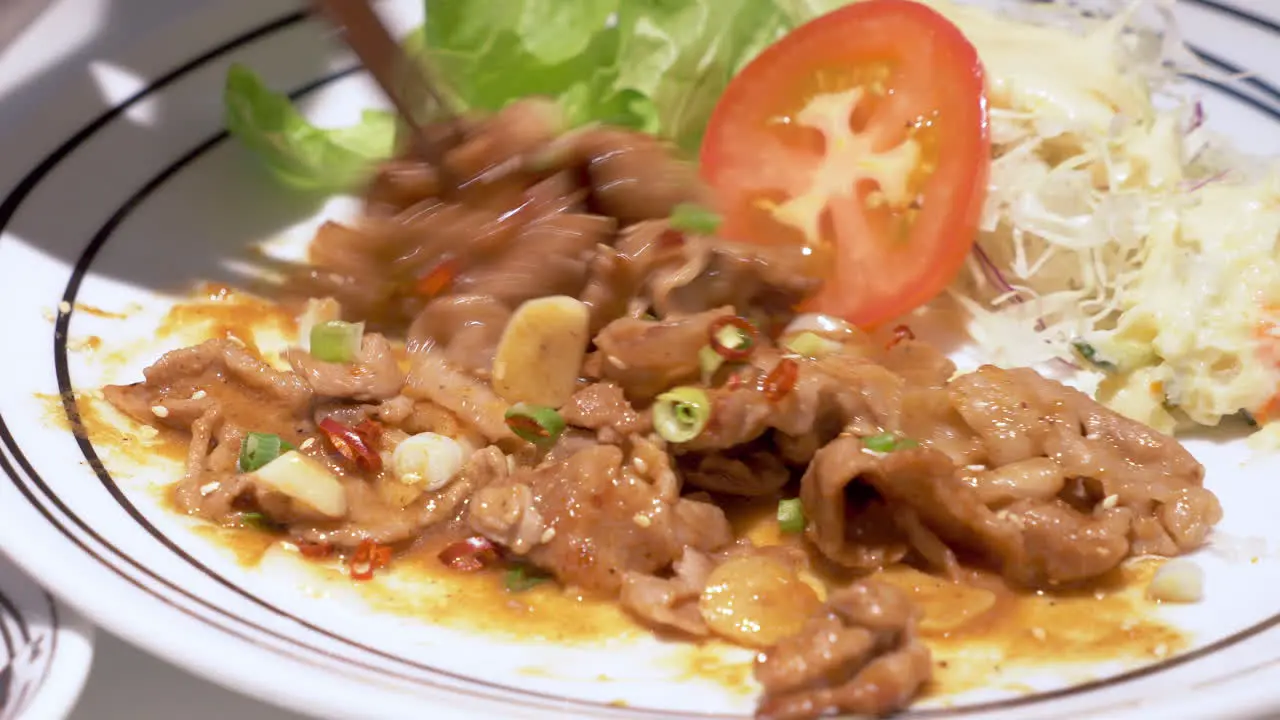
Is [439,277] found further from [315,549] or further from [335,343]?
[315,549]

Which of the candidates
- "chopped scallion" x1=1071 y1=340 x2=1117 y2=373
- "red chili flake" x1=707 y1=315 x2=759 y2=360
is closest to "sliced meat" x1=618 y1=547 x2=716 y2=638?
"red chili flake" x1=707 y1=315 x2=759 y2=360

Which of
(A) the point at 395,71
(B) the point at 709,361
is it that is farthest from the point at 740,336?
(A) the point at 395,71

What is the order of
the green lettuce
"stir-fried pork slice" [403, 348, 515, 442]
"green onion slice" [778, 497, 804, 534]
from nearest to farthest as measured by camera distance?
"green onion slice" [778, 497, 804, 534] → "stir-fried pork slice" [403, 348, 515, 442] → the green lettuce

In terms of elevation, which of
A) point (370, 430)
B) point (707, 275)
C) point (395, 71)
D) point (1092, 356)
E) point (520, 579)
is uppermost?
point (395, 71)

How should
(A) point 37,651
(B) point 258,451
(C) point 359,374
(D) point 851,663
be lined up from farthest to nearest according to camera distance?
(C) point 359,374 → (B) point 258,451 → (A) point 37,651 → (D) point 851,663

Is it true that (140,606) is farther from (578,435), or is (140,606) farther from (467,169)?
(467,169)

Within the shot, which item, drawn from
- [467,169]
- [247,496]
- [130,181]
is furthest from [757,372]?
[130,181]

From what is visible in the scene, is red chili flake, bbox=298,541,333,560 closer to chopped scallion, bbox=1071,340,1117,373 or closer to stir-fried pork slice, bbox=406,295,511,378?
stir-fried pork slice, bbox=406,295,511,378
